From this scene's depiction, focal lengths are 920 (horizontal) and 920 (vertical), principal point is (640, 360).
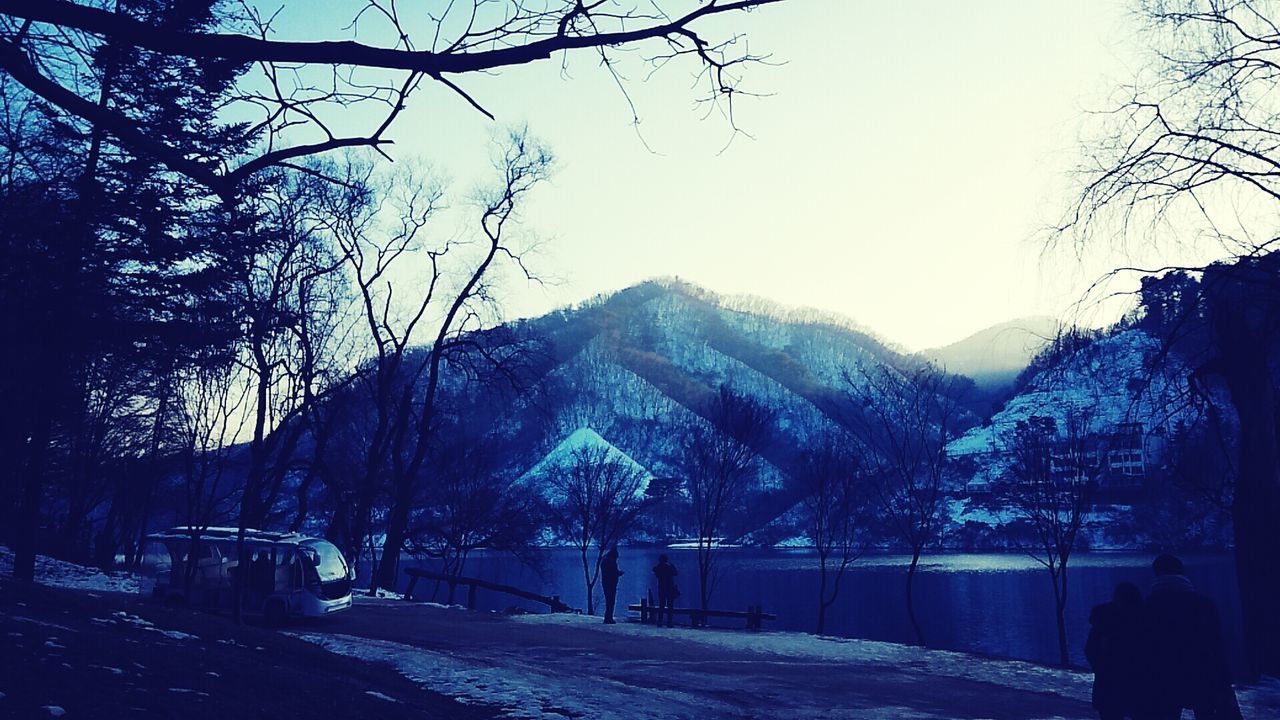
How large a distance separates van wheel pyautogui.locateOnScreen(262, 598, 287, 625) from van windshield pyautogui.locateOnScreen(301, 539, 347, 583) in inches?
40.6

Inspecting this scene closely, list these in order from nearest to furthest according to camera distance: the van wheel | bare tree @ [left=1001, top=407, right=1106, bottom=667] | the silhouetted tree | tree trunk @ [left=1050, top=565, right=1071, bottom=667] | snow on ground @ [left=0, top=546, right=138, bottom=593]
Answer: the silhouetted tree → the van wheel → tree trunk @ [left=1050, top=565, right=1071, bottom=667] → snow on ground @ [left=0, top=546, right=138, bottom=593] → bare tree @ [left=1001, top=407, right=1106, bottom=667]

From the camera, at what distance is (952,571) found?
99.2 meters

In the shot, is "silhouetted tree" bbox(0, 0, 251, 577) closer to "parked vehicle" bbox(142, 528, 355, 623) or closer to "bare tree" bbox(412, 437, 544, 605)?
"parked vehicle" bbox(142, 528, 355, 623)

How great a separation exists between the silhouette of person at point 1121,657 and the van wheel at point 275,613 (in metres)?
17.2

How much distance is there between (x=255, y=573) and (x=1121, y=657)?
740 inches

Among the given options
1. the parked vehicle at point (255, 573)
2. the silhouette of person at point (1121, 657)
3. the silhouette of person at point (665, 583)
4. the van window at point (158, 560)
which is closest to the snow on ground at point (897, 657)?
the silhouette of person at point (665, 583)

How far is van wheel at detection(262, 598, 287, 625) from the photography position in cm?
2047

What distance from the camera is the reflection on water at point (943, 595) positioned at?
45719 mm

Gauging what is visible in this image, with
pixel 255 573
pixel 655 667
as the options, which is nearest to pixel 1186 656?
pixel 655 667

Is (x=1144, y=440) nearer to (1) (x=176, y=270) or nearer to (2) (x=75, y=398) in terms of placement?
(1) (x=176, y=270)

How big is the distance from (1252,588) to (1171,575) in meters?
8.72

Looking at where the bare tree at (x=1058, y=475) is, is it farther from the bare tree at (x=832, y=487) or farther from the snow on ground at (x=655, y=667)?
the snow on ground at (x=655, y=667)

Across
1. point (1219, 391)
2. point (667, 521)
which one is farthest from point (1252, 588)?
point (667, 521)

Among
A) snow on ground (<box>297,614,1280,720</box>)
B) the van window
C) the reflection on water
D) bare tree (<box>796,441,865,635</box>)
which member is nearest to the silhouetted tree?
the van window
